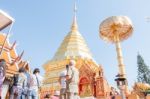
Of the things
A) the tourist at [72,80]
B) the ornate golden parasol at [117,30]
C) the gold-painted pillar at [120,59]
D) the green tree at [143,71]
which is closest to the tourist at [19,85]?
the tourist at [72,80]

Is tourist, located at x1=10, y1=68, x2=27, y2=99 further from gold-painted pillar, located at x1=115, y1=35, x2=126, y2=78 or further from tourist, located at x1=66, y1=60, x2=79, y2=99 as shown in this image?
gold-painted pillar, located at x1=115, y1=35, x2=126, y2=78

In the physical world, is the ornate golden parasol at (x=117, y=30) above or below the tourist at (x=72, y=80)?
above

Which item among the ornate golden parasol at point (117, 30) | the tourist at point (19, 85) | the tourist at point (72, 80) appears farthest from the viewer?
the ornate golden parasol at point (117, 30)

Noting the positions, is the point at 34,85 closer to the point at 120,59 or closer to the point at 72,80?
the point at 72,80

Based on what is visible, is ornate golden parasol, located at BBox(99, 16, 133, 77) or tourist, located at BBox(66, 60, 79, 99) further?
ornate golden parasol, located at BBox(99, 16, 133, 77)

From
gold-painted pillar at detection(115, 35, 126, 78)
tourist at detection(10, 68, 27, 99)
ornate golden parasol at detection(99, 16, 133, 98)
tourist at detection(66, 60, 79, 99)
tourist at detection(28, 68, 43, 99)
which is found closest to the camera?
tourist at detection(10, 68, 27, 99)

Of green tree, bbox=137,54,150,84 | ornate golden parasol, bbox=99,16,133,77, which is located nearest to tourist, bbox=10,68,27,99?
ornate golden parasol, bbox=99,16,133,77

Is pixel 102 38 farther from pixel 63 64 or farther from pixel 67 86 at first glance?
pixel 67 86

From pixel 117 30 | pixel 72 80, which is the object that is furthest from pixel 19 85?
pixel 117 30

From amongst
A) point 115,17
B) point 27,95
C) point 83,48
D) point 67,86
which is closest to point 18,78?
point 27,95

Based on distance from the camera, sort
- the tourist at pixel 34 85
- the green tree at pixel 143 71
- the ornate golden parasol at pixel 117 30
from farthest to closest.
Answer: the green tree at pixel 143 71 → the ornate golden parasol at pixel 117 30 → the tourist at pixel 34 85

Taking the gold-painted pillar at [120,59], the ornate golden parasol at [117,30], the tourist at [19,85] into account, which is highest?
the ornate golden parasol at [117,30]

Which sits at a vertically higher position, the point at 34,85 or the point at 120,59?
Answer: the point at 120,59

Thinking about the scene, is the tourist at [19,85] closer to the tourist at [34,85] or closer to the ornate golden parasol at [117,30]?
the tourist at [34,85]
